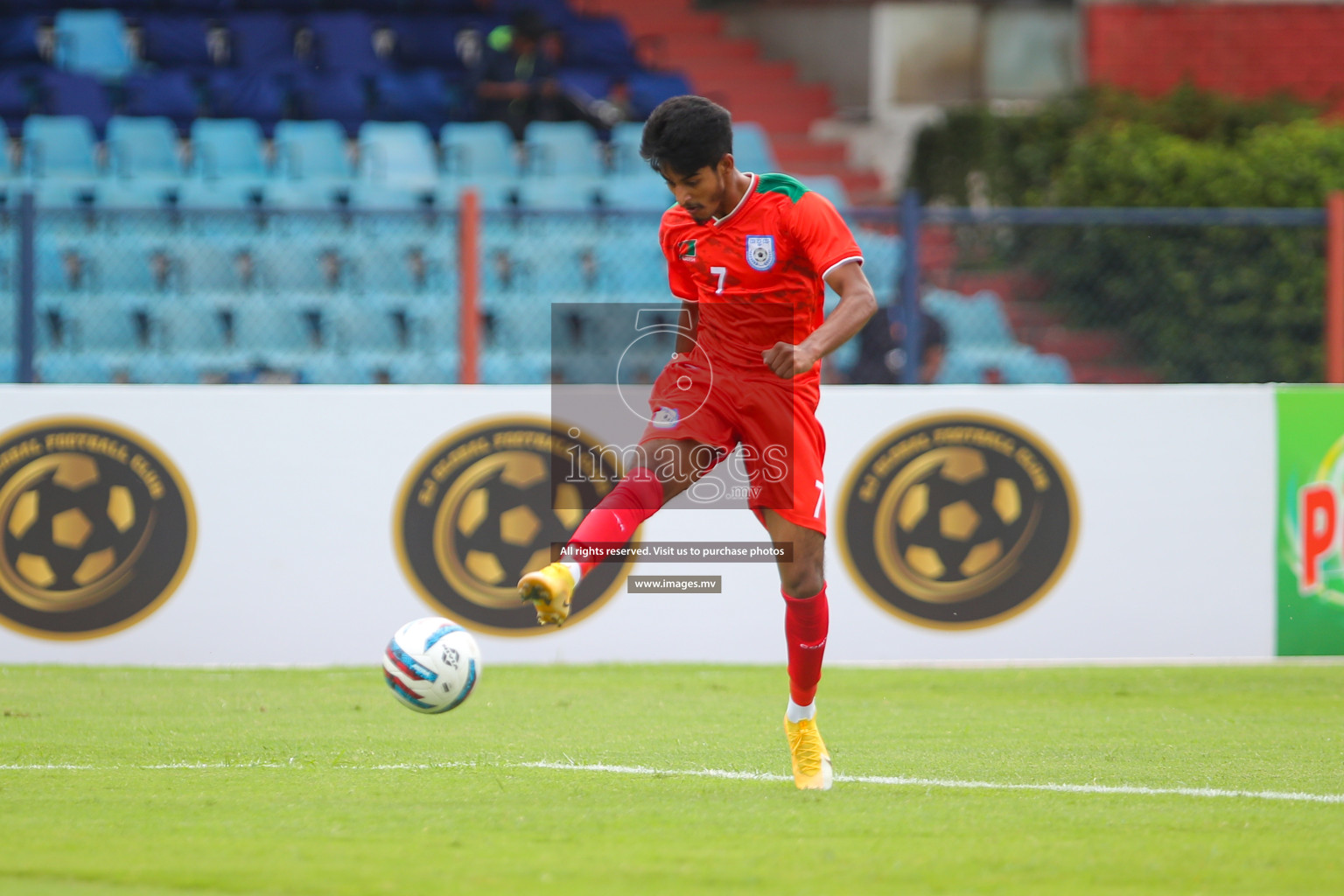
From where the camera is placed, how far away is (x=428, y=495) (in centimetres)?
878

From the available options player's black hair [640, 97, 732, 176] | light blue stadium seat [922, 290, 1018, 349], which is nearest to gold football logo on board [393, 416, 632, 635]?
player's black hair [640, 97, 732, 176]

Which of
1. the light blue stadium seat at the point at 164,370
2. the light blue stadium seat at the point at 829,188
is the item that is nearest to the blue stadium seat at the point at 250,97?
the light blue stadium seat at the point at 164,370

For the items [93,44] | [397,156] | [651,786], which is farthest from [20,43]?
[651,786]

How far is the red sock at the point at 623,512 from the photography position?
5.08 m

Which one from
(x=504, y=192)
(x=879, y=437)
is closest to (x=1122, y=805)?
(x=879, y=437)

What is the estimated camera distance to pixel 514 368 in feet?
40.2

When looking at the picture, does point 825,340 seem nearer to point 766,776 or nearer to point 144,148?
point 766,776

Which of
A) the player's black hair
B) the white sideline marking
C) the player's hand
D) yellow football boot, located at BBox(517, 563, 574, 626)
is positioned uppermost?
the player's black hair

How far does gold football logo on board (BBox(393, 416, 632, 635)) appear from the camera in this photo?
8.73 metres

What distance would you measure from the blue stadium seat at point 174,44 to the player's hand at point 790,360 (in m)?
11.9

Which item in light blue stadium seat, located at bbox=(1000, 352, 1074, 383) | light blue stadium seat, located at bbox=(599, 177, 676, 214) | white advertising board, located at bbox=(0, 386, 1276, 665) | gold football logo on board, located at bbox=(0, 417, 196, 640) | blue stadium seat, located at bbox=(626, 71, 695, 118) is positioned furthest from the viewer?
Answer: blue stadium seat, located at bbox=(626, 71, 695, 118)

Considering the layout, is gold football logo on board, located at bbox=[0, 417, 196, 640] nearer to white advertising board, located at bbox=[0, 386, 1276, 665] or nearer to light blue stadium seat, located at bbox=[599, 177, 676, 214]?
white advertising board, located at bbox=[0, 386, 1276, 665]

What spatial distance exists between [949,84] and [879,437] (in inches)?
373

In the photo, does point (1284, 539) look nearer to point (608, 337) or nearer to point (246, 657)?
point (608, 337)
